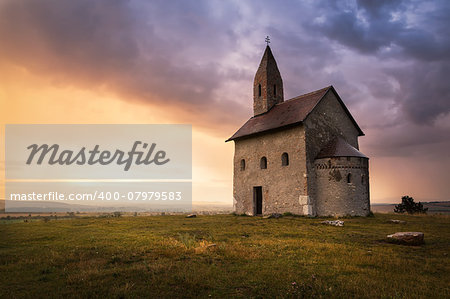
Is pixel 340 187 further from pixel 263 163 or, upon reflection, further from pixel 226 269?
pixel 226 269

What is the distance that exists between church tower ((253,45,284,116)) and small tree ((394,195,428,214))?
1888 centimetres

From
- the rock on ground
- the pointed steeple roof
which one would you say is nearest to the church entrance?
the pointed steeple roof

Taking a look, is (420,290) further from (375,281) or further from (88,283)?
(88,283)

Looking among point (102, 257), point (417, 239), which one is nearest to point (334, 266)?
point (417, 239)

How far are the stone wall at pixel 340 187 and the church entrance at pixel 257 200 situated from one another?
5.76 meters

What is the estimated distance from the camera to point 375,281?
6.75 metres

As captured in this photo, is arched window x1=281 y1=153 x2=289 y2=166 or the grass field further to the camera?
arched window x1=281 y1=153 x2=289 y2=166

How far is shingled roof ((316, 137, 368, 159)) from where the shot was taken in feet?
76.3

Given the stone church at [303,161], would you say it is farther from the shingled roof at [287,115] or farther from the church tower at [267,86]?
the church tower at [267,86]

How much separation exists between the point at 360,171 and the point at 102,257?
2084 cm

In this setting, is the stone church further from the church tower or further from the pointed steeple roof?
the pointed steeple roof

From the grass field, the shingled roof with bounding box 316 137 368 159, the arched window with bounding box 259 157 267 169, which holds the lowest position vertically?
the grass field

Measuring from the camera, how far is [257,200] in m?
27.7

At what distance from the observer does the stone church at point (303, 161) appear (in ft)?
75.6
